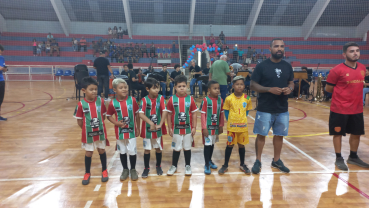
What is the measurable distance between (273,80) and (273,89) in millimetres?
146

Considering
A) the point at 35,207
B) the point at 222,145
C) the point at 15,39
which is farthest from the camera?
the point at 15,39

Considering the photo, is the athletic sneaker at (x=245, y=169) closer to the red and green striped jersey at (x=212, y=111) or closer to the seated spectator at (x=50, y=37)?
the red and green striped jersey at (x=212, y=111)

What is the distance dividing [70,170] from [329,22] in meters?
26.3

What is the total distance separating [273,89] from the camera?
2947 mm

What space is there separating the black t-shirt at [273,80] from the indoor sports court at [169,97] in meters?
0.07

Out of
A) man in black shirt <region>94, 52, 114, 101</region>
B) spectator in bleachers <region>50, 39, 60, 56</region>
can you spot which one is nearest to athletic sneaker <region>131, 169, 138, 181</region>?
man in black shirt <region>94, 52, 114, 101</region>

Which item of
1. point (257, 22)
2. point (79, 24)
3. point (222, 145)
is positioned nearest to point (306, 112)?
point (222, 145)

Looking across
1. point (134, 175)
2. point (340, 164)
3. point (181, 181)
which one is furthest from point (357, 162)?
point (134, 175)

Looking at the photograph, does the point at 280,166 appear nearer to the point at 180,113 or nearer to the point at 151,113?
the point at 180,113

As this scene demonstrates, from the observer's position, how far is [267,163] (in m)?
3.57

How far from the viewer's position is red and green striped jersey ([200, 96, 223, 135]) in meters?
3.19

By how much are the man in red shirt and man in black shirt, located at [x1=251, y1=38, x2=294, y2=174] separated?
78 centimetres

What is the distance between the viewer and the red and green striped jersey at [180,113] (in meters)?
3.08

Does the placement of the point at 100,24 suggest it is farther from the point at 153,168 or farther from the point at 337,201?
the point at 337,201
